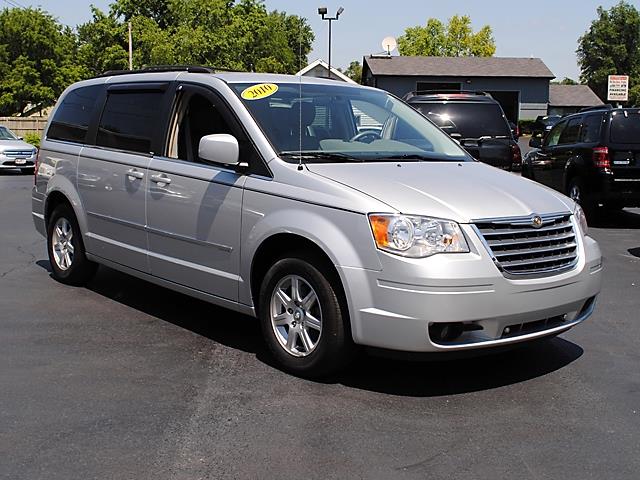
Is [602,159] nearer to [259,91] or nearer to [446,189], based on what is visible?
[259,91]

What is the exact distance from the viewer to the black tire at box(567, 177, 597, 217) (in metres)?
12.1

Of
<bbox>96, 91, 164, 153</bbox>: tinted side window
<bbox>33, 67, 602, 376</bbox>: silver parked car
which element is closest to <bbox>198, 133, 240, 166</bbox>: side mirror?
<bbox>33, 67, 602, 376</bbox>: silver parked car

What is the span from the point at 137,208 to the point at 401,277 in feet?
8.50

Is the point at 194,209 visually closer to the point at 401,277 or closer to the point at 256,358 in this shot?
the point at 256,358

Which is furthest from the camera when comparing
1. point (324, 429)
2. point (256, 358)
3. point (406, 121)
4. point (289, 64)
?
point (289, 64)

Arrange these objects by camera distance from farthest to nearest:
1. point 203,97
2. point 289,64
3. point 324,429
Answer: point 289,64 < point 203,97 < point 324,429

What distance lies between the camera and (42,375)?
4.95m

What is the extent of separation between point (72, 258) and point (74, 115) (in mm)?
1285

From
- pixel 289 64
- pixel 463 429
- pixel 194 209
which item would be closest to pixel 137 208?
pixel 194 209

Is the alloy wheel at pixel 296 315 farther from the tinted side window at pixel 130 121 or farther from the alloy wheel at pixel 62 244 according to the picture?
the alloy wheel at pixel 62 244

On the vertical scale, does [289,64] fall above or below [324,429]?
above

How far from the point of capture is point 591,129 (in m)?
12.3

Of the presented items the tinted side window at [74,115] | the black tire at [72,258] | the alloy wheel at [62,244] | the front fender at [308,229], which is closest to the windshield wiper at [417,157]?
the front fender at [308,229]

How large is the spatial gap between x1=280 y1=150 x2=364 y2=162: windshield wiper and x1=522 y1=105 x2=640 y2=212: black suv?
741 cm
